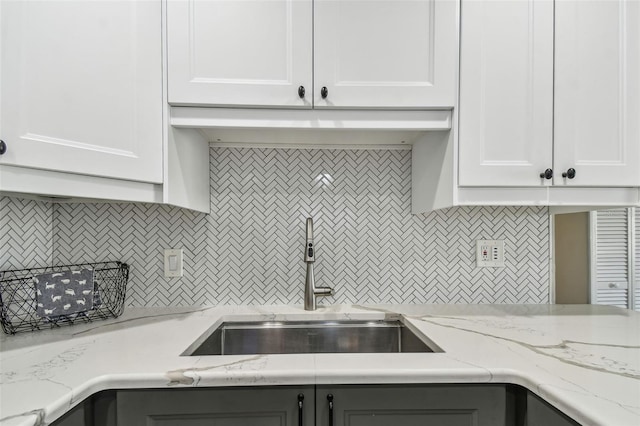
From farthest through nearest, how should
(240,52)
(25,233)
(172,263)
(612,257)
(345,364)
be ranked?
(612,257), (172,263), (25,233), (240,52), (345,364)

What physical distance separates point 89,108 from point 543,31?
4.64 feet

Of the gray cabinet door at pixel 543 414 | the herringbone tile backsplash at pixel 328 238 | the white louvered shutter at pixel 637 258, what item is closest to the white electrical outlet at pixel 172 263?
the herringbone tile backsplash at pixel 328 238

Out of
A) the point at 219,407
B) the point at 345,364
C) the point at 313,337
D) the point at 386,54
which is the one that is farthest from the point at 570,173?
the point at 219,407

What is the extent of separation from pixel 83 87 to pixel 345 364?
101 centimetres

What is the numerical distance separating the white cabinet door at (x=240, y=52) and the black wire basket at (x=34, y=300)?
0.76 metres

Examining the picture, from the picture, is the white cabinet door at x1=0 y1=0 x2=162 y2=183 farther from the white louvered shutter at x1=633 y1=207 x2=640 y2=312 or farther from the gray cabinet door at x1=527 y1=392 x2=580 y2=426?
the white louvered shutter at x1=633 y1=207 x2=640 y2=312

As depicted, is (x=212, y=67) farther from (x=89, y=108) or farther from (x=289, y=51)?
(x=89, y=108)

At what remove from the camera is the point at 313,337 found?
137 centimetres

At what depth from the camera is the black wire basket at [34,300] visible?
1142 millimetres

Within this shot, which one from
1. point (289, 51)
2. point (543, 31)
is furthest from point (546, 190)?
point (289, 51)

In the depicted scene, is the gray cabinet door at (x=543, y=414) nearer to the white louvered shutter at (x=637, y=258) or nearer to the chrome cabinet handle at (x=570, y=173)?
the chrome cabinet handle at (x=570, y=173)

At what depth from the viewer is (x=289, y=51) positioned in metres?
1.14

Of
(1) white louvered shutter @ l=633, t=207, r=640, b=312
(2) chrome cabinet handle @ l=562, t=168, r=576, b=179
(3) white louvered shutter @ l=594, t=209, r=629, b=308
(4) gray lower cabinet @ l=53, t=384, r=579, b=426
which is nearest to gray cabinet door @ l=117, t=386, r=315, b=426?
(4) gray lower cabinet @ l=53, t=384, r=579, b=426

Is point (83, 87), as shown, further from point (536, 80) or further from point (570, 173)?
point (570, 173)
